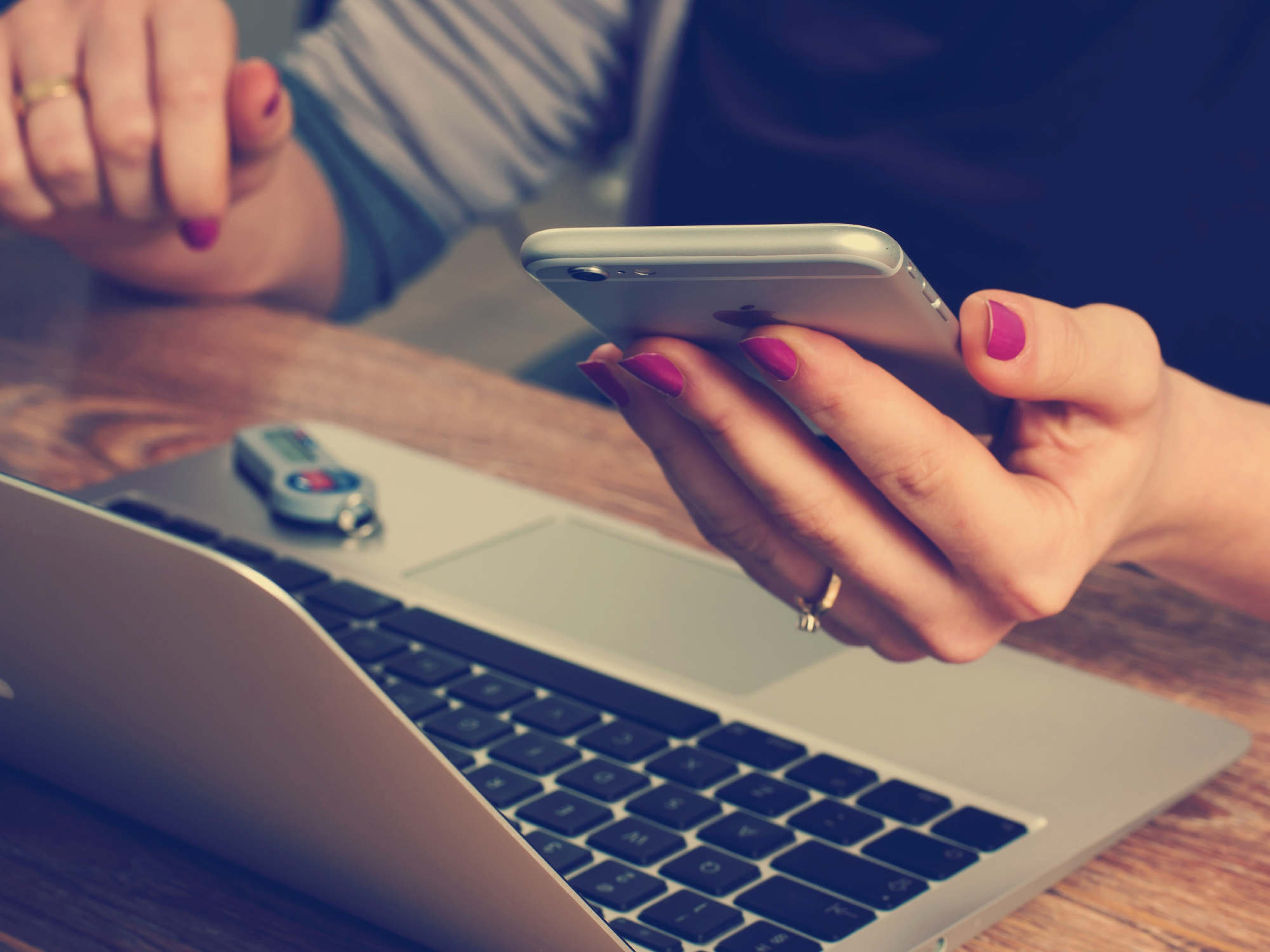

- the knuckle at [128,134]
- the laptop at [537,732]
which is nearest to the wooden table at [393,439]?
the laptop at [537,732]

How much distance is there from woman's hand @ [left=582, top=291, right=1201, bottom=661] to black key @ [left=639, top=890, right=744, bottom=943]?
0.36 ft

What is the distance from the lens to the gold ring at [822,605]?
382 mm

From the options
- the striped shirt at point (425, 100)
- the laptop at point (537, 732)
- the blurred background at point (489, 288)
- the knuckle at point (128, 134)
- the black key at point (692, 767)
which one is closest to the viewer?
the laptop at point (537, 732)

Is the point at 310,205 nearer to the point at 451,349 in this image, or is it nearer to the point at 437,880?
the point at 437,880

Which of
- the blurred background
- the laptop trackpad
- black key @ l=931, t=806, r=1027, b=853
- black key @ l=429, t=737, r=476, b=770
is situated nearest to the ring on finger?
the laptop trackpad

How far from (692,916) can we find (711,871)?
19 millimetres

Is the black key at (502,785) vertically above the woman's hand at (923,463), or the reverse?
the woman's hand at (923,463)

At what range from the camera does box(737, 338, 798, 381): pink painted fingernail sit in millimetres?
293

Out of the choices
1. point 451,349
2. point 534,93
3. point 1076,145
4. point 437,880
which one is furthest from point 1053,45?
point 451,349

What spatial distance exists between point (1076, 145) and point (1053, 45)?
0.06m

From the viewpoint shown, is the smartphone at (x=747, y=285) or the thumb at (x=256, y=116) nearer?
the smartphone at (x=747, y=285)

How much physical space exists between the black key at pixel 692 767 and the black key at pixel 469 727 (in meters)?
0.04

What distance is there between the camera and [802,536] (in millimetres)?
352

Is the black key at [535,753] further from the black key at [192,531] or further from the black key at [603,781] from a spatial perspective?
the black key at [192,531]
